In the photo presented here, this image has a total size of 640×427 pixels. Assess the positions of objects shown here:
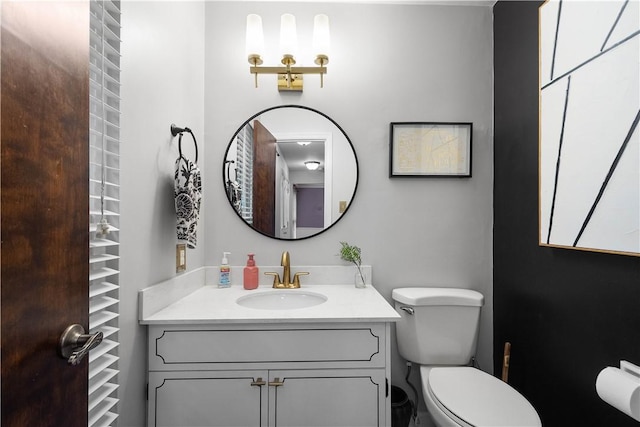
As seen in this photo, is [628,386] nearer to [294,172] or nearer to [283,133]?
[294,172]

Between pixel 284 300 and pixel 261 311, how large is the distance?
1.16ft

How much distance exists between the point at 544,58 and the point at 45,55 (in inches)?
65.7

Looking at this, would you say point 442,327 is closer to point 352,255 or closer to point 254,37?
point 352,255

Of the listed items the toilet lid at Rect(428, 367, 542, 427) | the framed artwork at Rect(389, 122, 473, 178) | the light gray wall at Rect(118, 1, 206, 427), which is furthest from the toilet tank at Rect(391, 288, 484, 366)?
the light gray wall at Rect(118, 1, 206, 427)

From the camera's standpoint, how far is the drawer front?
1.17 m

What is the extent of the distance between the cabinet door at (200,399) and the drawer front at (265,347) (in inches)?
1.8

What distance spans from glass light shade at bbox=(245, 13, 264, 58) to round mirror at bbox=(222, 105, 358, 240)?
0.99ft

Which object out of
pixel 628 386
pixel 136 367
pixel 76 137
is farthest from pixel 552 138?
pixel 136 367

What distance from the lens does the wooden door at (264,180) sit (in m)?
1.76

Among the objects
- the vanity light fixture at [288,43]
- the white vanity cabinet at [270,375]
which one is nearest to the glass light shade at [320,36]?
the vanity light fixture at [288,43]

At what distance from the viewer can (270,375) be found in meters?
1.18

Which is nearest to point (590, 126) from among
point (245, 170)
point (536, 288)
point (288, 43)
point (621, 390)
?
point (536, 288)

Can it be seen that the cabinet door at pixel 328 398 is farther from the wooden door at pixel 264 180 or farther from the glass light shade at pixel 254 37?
the glass light shade at pixel 254 37

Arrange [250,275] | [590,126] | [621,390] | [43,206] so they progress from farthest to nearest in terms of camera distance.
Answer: [250,275]
[590,126]
[621,390]
[43,206]
